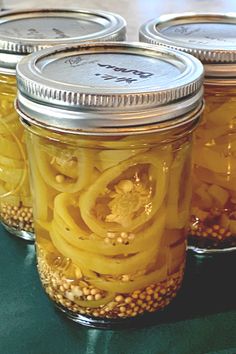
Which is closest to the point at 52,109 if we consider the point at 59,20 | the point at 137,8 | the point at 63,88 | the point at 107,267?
the point at 63,88

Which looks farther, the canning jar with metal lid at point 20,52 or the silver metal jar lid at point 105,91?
the canning jar with metal lid at point 20,52

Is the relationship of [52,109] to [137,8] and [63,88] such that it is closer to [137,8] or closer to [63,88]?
[63,88]

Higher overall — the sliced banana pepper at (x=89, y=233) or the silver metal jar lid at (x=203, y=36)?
the silver metal jar lid at (x=203, y=36)

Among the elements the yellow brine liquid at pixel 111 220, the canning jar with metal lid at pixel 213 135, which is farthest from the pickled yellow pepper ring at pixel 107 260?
the canning jar with metal lid at pixel 213 135

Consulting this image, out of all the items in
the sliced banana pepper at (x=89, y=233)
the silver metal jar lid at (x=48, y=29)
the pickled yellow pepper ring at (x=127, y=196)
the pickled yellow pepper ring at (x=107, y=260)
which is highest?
the silver metal jar lid at (x=48, y=29)

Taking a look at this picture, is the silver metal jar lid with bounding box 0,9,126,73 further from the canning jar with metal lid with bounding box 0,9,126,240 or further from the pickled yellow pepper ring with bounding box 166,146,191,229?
the pickled yellow pepper ring with bounding box 166,146,191,229

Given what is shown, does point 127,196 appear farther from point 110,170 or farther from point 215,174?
point 215,174

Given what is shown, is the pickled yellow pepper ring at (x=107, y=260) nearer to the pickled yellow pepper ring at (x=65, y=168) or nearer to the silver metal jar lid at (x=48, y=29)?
the pickled yellow pepper ring at (x=65, y=168)
